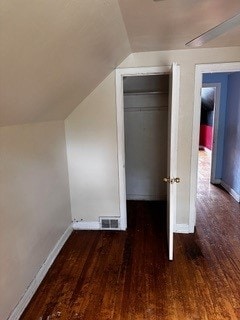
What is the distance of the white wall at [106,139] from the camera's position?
8.27 ft

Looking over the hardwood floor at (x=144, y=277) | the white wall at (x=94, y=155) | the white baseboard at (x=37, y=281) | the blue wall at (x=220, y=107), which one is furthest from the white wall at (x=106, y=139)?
the blue wall at (x=220, y=107)

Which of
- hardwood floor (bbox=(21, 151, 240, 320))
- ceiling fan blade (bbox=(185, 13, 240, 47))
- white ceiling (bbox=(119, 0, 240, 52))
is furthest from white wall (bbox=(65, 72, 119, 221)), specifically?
ceiling fan blade (bbox=(185, 13, 240, 47))

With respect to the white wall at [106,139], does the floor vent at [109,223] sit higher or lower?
lower

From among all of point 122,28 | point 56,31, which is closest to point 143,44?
point 122,28

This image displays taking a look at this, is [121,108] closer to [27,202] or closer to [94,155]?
[94,155]

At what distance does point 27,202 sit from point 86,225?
1.29 m

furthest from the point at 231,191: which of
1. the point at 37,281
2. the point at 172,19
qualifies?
the point at 37,281

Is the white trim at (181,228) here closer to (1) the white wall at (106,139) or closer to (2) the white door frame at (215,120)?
(1) the white wall at (106,139)

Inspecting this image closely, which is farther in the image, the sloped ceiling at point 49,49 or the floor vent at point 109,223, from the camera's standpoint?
the floor vent at point 109,223

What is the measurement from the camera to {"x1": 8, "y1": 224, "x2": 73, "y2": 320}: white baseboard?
68.7 inches

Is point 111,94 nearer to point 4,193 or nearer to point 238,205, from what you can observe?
point 4,193

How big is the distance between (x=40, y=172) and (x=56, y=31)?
54.0 inches

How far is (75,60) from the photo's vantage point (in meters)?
1.59

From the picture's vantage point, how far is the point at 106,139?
2801 mm
